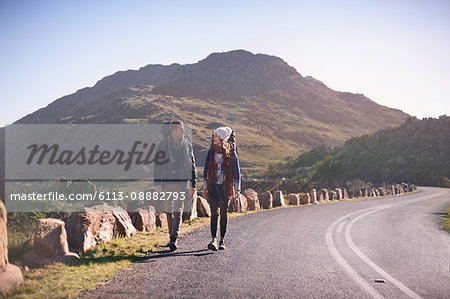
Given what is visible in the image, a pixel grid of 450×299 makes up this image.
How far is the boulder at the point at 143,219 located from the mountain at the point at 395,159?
38646 millimetres

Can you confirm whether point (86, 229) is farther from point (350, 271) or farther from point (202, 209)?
point (202, 209)

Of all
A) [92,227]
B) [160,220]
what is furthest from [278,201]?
[92,227]

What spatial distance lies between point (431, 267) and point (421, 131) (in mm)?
55218

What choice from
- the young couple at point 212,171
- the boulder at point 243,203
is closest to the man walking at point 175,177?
the young couple at point 212,171

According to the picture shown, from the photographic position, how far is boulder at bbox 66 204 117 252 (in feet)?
22.6

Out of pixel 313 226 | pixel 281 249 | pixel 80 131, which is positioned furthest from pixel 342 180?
pixel 80 131

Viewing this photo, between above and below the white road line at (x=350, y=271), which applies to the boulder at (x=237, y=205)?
above

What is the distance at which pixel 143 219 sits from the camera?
929 cm

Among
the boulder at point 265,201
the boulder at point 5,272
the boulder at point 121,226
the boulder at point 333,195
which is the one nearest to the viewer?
the boulder at point 5,272

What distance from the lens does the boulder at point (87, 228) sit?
6.89 meters

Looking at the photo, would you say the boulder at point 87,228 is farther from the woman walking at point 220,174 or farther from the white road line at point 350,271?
the white road line at point 350,271

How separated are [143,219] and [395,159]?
164 feet

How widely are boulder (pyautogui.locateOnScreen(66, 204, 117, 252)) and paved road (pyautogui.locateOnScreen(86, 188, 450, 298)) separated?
117 cm

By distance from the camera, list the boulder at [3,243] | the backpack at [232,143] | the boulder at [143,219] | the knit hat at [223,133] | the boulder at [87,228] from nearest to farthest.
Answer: the boulder at [3,243] < the boulder at [87,228] < the knit hat at [223,133] < the backpack at [232,143] < the boulder at [143,219]
